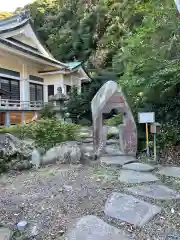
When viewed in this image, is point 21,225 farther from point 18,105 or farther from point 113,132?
point 18,105

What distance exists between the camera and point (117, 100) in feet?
20.8

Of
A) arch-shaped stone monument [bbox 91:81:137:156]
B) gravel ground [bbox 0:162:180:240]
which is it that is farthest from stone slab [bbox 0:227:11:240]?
arch-shaped stone monument [bbox 91:81:137:156]

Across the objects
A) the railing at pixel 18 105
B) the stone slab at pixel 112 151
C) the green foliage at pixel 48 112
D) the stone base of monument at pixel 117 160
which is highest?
the railing at pixel 18 105

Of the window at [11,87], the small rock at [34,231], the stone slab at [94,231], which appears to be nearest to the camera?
the stone slab at [94,231]

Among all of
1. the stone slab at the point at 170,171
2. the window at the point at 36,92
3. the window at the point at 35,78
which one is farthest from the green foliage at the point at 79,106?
the stone slab at the point at 170,171

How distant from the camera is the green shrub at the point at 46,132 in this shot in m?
6.39

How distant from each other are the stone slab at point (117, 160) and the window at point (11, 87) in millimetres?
8264

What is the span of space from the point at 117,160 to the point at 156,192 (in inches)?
75.5

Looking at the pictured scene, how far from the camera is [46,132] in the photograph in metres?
6.51

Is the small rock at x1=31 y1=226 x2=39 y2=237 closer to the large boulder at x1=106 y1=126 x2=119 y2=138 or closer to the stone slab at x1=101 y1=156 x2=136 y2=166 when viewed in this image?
the stone slab at x1=101 y1=156 x2=136 y2=166

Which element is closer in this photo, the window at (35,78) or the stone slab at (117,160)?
the stone slab at (117,160)

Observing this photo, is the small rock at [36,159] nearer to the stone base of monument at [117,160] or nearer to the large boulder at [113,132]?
the stone base of monument at [117,160]

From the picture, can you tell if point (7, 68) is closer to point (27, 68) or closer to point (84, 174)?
point (27, 68)

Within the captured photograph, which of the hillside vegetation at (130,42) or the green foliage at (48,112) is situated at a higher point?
the hillside vegetation at (130,42)
